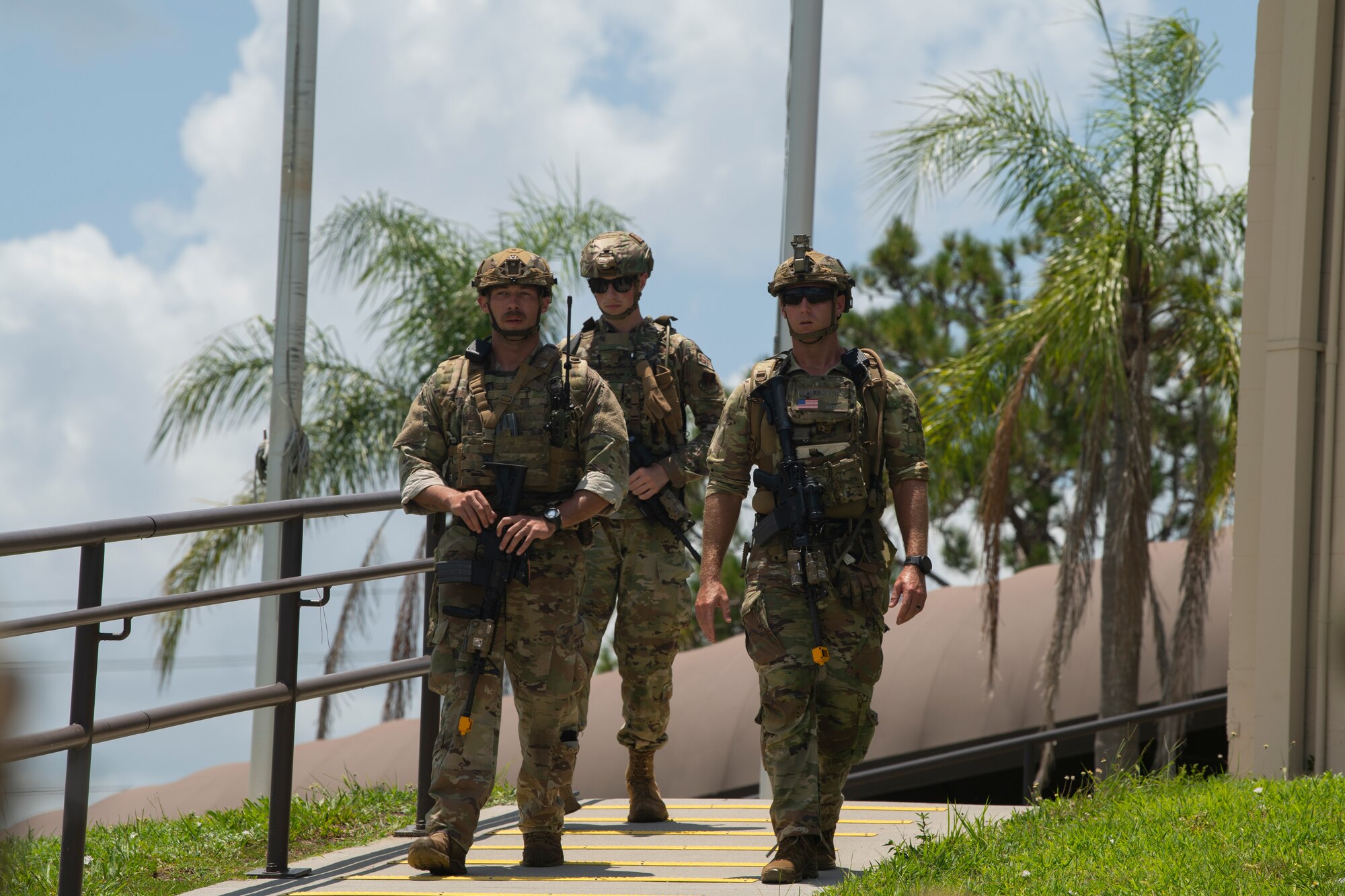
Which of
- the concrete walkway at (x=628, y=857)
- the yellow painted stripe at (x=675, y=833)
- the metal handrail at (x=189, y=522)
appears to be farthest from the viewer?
the yellow painted stripe at (x=675, y=833)

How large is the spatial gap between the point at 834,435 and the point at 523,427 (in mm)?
1067

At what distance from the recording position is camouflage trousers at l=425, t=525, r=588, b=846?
534cm

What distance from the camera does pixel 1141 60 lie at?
14.0 m

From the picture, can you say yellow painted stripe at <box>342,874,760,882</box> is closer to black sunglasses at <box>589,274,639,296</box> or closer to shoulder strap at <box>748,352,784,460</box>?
shoulder strap at <box>748,352,784,460</box>

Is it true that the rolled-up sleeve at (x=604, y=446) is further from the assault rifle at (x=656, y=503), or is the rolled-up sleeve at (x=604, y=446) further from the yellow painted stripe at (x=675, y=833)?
the yellow painted stripe at (x=675, y=833)

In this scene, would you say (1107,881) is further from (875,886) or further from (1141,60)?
(1141,60)

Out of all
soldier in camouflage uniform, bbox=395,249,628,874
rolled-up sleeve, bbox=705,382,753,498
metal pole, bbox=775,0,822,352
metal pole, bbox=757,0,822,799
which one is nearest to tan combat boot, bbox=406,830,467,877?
soldier in camouflage uniform, bbox=395,249,628,874

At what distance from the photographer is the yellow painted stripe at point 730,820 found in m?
6.47

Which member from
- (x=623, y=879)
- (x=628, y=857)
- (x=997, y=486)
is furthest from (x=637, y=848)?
(x=997, y=486)

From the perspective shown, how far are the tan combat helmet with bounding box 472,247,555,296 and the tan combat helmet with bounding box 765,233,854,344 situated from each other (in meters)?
0.79

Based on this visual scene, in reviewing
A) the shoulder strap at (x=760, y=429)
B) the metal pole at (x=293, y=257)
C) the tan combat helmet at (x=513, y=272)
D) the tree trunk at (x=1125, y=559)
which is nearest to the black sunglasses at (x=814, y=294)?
the shoulder strap at (x=760, y=429)

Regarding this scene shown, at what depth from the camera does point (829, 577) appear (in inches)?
207

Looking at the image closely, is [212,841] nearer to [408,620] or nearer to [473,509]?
[473,509]

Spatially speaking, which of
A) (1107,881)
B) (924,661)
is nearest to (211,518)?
(1107,881)
